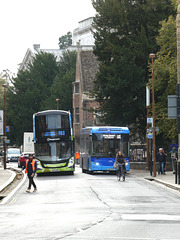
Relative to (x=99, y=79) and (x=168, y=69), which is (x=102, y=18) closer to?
(x=99, y=79)

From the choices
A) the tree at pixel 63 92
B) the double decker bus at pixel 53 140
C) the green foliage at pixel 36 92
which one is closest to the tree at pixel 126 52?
the double decker bus at pixel 53 140

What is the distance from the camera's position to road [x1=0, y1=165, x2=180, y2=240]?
1208 cm

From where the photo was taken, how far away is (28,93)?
9100 cm

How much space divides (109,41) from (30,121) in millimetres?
41746

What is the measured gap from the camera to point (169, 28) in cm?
4288

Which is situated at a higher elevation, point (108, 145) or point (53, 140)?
point (53, 140)

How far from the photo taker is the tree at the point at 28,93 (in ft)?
299

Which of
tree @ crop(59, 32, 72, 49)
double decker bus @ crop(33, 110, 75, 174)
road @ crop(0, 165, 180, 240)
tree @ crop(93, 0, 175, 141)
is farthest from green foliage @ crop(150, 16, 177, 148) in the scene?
tree @ crop(59, 32, 72, 49)

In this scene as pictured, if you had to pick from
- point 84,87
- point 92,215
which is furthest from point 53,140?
point 84,87

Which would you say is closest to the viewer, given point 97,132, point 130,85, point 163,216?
point 163,216

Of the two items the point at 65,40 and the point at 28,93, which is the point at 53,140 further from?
the point at 65,40

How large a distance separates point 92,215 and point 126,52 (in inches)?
1346

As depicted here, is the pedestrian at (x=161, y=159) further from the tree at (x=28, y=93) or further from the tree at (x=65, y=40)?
the tree at (x=65, y=40)

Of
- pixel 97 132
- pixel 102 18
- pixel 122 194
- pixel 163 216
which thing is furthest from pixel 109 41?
pixel 163 216
